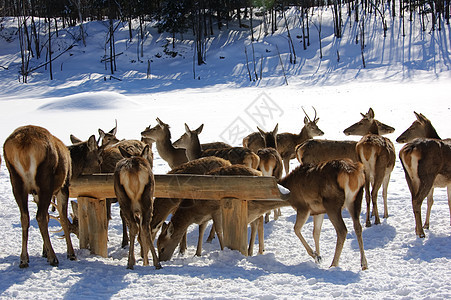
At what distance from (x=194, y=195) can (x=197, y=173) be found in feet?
3.26

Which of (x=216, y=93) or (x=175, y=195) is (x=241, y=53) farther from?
(x=175, y=195)

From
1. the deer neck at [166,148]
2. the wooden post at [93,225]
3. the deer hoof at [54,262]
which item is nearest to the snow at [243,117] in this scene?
the deer hoof at [54,262]

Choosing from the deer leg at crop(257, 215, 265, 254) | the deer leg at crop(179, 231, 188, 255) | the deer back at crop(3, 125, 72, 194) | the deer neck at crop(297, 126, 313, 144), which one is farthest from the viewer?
the deer neck at crop(297, 126, 313, 144)

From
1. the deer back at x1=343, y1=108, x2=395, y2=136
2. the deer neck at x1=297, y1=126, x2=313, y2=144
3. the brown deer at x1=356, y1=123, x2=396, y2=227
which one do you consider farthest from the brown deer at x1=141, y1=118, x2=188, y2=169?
the brown deer at x1=356, y1=123, x2=396, y2=227

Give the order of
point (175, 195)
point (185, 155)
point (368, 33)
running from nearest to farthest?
point (175, 195) → point (185, 155) → point (368, 33)

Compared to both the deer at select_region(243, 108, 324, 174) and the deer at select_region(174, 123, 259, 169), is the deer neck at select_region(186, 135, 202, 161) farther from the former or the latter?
the deer at select_region(243, 108, 324, 174)

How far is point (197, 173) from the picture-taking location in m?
8.06

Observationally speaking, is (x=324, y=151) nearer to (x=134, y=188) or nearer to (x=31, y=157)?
(x=134, y=188)

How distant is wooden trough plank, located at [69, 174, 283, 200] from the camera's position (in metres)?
6.84

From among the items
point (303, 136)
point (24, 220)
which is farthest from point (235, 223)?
point (303, 136)

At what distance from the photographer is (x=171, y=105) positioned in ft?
84.1

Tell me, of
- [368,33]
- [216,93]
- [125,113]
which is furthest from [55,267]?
[368,33]

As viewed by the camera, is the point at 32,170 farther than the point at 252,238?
No

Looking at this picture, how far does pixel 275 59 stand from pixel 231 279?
36.2 m
